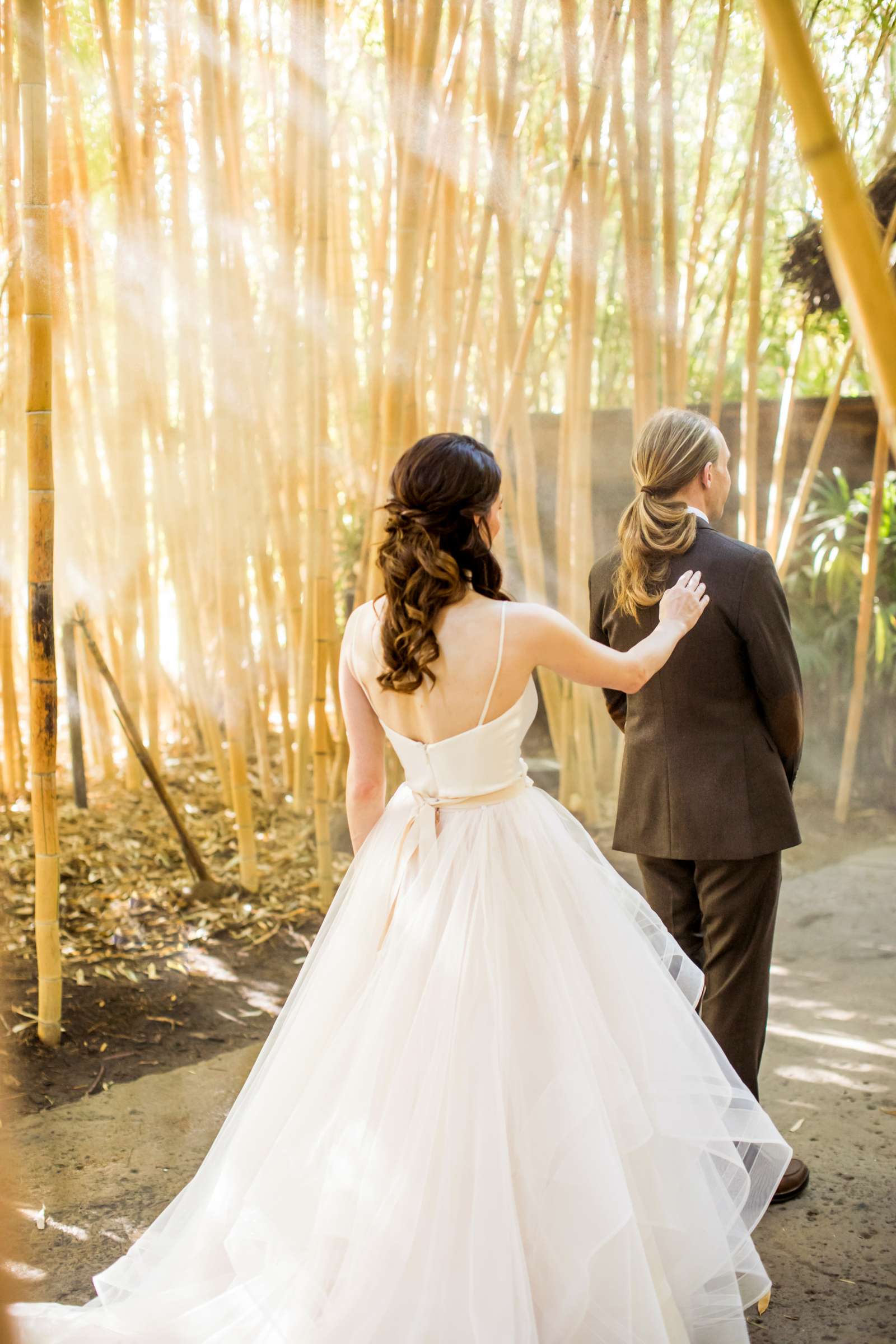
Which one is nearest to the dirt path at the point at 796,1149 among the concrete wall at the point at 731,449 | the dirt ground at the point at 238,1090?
the dirt ground at the point at 238,1090

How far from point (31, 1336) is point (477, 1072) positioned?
2.04 feet

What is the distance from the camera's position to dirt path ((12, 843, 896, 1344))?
4.93ft

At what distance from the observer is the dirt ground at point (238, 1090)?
155 cm

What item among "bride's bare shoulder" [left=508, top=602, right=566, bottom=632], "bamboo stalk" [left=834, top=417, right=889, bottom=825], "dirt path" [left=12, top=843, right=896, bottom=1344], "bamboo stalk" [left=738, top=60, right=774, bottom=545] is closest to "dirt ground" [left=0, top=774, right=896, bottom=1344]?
"dirt path" [left=12, top=843, right=896, bottom=1344]

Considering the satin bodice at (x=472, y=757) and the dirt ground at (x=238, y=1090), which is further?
the dirt ground at (x=238, y=1090)

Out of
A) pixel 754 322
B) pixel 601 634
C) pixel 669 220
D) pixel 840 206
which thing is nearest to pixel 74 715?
pixel 601 634

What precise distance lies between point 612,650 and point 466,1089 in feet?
1.89

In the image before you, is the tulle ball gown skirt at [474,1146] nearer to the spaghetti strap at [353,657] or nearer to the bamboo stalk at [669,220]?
the spaghetti strap at [353,657]

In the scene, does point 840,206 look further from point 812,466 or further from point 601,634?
point 812,466

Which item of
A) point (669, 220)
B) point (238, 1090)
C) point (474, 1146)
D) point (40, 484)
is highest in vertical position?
point (669, 220)

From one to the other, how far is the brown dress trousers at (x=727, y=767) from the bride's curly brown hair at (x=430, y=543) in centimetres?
39

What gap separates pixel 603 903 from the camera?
4.58 feet

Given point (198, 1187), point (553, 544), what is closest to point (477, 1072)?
point (198, 1187)

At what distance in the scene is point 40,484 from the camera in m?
2.07
